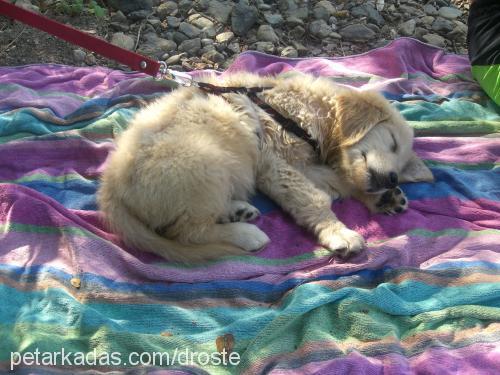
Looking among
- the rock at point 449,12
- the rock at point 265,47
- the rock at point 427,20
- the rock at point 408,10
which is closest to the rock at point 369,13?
the rock at point 408,10

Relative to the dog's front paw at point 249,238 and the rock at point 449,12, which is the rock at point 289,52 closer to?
the rock at point 449,12

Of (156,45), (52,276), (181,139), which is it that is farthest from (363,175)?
(156,45)

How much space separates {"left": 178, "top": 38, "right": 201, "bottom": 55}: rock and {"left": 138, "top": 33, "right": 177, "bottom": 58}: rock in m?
0.09

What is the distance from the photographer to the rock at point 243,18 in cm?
518

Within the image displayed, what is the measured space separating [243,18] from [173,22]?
2.51ft

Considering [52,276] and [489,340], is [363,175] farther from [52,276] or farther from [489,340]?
[52,276]

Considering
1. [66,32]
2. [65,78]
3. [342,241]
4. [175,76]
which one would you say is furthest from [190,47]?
[342,241]

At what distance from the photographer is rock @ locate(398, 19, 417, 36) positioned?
17.9 ft

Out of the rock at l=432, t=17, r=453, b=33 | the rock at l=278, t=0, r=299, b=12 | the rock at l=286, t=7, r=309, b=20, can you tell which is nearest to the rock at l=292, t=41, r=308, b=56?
the rock at l=286, t=7, r=309, b=20

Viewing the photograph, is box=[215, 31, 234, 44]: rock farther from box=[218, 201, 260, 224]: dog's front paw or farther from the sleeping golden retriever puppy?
box=[218, 201, 260, 224]: dog's front paw

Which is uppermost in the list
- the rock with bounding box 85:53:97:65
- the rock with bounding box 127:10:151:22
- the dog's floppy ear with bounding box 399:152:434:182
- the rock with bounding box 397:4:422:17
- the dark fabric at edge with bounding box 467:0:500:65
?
the dark fabric at edge with bounding box 467:0:500:65

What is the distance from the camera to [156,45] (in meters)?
4.93

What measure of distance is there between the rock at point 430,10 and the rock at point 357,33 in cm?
101

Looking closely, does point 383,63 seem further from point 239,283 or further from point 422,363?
point 422,363
